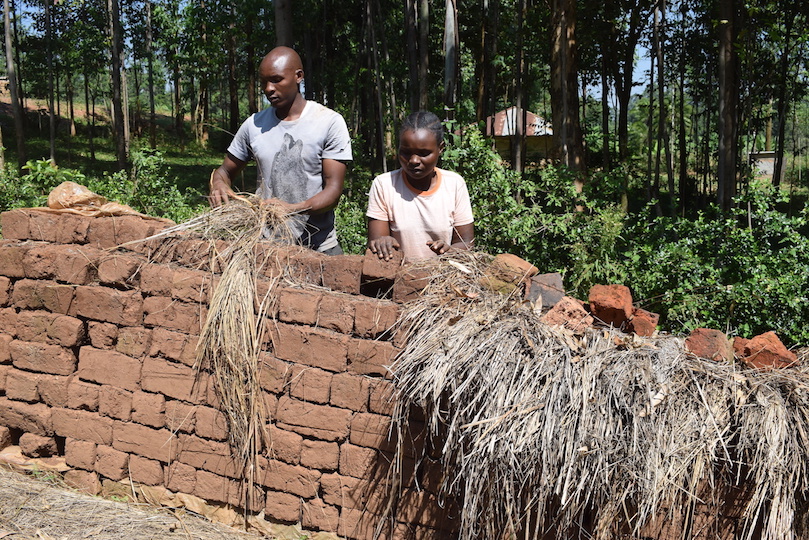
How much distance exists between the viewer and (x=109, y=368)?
4.00 meters

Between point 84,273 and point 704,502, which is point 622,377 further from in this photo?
point 84,273

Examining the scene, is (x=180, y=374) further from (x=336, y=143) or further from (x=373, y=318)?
(x=336, y=143)

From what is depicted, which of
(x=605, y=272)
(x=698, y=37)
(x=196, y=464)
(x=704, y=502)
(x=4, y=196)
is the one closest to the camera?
(x=704, y=502)

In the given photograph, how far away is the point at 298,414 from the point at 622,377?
1.60 meters

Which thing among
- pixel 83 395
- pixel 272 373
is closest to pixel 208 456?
pixel 272 373

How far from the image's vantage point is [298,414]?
3611 mm

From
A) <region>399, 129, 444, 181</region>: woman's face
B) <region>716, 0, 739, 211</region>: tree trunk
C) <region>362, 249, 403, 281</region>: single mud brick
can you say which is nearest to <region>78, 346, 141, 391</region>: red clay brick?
<region>362, 249, 403, 281</region>: single mud brick

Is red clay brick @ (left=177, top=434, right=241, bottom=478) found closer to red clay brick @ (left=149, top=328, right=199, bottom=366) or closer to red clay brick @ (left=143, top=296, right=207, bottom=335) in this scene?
red clay brick @ (left=149, top=328, right=199, bottom=366)

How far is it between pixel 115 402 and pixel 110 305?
53 centimetres

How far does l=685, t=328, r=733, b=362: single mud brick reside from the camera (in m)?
3.20

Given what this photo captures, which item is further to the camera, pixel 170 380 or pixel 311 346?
pixel 170 380

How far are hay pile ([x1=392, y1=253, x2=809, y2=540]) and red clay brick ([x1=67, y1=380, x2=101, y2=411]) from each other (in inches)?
74.2

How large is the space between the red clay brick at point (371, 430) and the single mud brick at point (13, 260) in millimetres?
2246

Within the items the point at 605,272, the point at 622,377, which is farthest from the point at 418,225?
the point at 605,272
